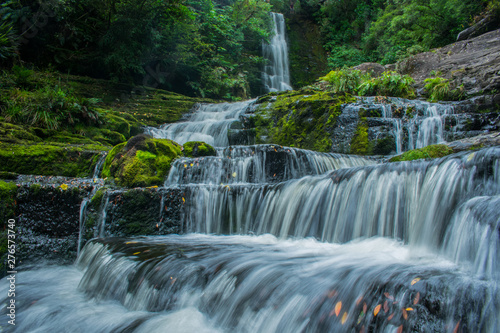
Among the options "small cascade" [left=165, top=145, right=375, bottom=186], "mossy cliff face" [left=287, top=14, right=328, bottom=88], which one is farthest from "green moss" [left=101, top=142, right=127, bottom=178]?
"mossy cliff face" [left=287, top=14, right=328, bottom=88]

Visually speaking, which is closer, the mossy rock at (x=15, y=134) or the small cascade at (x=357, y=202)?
the small cascade at (x=357, y=202)

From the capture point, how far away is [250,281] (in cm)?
255

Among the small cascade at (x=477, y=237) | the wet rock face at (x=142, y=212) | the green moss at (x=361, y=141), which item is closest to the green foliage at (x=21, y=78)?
the wet rock face at (x=142, y=212)

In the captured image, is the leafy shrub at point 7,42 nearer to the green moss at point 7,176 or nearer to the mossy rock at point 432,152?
the green moss at point 7,176

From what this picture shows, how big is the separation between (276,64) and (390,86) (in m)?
13.1

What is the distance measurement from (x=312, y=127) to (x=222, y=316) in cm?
737

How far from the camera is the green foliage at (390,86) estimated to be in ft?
34.7

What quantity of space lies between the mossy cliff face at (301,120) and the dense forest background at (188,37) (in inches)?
326

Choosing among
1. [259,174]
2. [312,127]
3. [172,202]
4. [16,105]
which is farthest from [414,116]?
[16,105]

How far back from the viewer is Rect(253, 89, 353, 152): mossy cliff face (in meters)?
8.67

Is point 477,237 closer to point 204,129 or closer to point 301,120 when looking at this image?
point 301,120

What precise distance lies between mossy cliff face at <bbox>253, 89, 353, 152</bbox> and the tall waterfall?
11.2 meters

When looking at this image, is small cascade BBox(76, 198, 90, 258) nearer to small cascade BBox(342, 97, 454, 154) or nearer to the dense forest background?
small cascade BBox(342, 97, 454, 154)

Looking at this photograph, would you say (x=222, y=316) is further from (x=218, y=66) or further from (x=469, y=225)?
(x=218, y=66)
